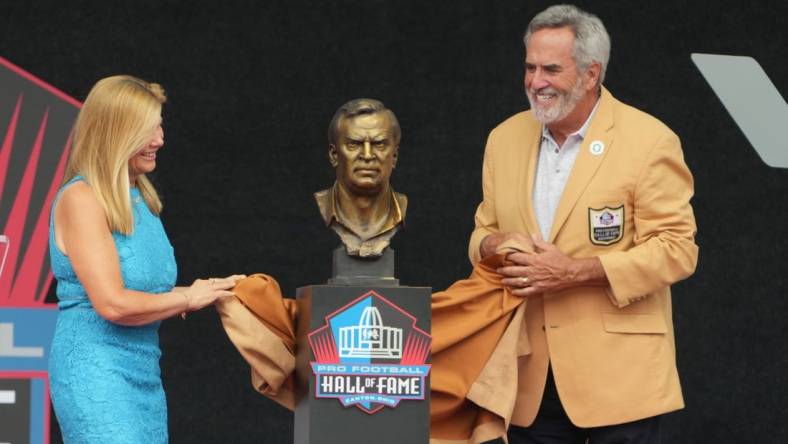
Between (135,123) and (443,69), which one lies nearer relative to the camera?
(135,123)

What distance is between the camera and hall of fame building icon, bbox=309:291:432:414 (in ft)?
11.3

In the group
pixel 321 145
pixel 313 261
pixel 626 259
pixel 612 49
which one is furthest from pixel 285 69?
pixel 626 259

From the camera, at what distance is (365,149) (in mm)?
3496

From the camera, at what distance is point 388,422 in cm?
347

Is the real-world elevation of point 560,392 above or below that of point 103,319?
below

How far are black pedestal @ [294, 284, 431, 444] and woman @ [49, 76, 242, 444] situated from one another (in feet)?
1.24

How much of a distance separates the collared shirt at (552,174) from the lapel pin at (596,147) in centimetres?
4

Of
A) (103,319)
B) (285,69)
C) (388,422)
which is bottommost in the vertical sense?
(388,422)

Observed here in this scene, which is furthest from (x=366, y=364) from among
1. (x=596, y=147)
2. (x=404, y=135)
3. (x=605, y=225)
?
(x=404, y=135)

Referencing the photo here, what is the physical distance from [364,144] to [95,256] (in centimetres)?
75

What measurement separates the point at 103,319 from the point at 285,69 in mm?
1879

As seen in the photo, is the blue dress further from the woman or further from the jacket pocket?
the jacket pocket

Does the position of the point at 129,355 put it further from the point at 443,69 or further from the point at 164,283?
the point at 443,69

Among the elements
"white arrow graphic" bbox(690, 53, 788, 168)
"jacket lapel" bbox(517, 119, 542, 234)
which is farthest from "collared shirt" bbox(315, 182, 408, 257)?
"white arrow graphic" bbox(690, 53, 788, 168)
